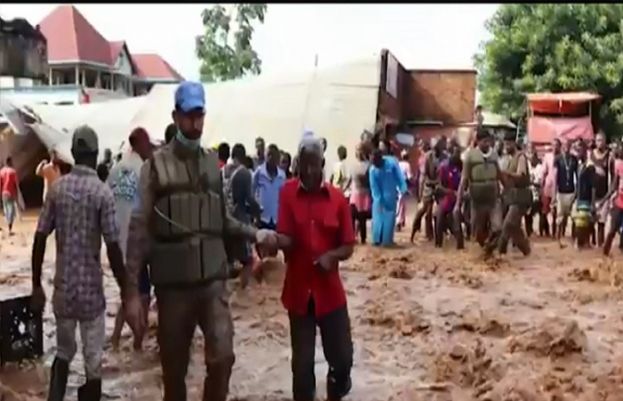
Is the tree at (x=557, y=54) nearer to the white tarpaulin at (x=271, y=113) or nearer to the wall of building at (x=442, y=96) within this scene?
the wall of building at (x=442, y=96)

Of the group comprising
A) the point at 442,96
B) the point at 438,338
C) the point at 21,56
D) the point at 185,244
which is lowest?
the point at 438,338

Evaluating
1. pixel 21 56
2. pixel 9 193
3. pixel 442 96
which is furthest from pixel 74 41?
pixel 21 56

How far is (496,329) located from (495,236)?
4699 mm

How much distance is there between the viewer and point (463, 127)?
1157 inches

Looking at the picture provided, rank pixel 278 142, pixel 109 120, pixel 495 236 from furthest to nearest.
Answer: pixel 109 120 → pixel 278 142 → pixel 495 236

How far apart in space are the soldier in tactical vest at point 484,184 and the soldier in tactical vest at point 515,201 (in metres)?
0.15

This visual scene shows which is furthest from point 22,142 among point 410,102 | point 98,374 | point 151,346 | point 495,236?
point 98,374

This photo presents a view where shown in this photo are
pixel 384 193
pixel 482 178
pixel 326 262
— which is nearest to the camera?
pixel 326 262

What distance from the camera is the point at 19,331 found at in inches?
263

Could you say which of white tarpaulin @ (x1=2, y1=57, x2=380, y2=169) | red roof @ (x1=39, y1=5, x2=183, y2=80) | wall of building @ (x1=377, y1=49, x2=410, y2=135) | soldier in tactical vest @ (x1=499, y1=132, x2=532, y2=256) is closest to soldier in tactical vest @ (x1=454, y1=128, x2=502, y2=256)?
soldier in tactical vest @ (x1=499, y1=132, x2=532, y2=256)

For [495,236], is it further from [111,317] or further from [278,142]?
[278,142]

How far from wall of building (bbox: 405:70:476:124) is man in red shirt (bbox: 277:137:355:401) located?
25196 millimetres

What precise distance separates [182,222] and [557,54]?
25.3 metres

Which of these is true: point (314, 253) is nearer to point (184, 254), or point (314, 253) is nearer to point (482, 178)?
point (184, 254)
